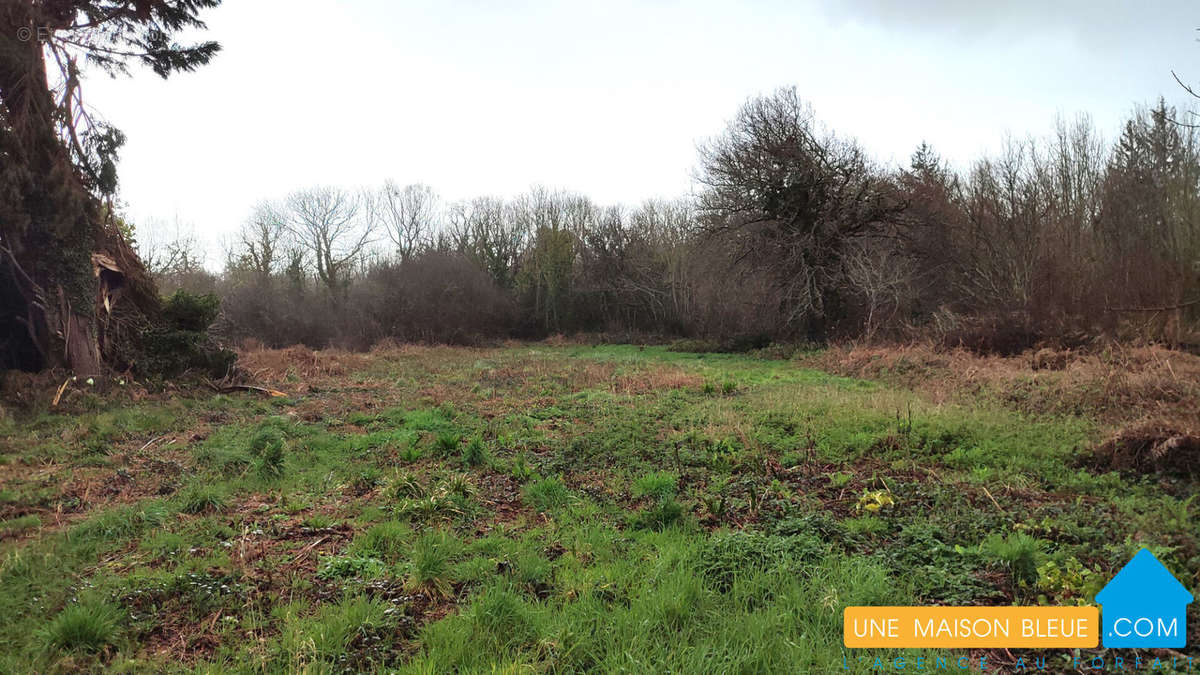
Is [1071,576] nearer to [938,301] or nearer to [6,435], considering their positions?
[6,435]

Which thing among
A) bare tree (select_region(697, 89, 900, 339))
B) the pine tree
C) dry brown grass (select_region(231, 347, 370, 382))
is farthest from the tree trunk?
bare tree (select_region(697, 89, 900, 339))

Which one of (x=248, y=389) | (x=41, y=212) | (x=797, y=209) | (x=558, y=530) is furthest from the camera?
(x=797, y=209)

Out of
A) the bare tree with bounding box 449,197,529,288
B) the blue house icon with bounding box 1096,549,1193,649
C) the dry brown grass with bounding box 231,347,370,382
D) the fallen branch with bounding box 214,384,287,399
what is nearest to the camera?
the blue house icon with bounding box 1096,549,1193,649

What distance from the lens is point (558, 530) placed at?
488 cm

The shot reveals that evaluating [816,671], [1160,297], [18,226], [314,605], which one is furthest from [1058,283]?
[18,226]

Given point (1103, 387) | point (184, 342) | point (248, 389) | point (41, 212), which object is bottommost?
point (1103, 387)

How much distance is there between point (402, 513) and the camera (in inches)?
Answer: 207

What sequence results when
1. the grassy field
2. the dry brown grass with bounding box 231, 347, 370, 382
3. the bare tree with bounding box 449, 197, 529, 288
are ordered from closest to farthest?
1. the grassy field
2. the dry brown grass with bounding box 231, 347, 370, 382
3. the bare tree with bounding box 449, 197, 529, 288

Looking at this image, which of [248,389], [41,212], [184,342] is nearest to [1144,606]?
[248,389]

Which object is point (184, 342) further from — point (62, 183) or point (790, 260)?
point (790, 260)

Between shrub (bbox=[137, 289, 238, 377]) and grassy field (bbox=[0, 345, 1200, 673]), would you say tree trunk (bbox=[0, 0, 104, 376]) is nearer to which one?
shrub (bbox=[137, 289, 238, 377])

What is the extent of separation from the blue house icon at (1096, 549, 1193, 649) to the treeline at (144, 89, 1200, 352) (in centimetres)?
292

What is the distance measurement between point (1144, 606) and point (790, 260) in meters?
20.0

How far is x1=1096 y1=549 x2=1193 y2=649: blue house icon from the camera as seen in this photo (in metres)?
2.93
